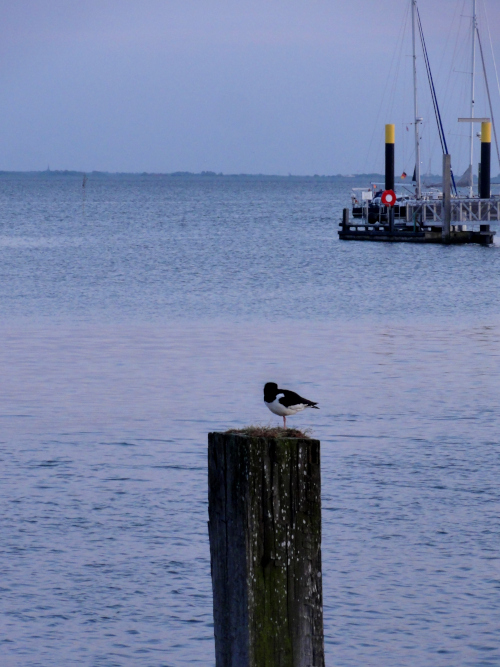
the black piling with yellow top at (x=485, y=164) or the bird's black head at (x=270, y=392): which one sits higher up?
the black piling with yellow top at (x=485, y=164)

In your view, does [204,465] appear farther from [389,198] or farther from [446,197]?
[389,198]

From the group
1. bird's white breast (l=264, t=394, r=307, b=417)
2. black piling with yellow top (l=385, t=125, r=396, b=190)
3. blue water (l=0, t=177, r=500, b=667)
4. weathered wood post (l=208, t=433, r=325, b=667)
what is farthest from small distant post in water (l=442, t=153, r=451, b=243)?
weathered wood post (l=208, t=433, r=325, b=667)

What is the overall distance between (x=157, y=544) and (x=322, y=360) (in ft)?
37.3

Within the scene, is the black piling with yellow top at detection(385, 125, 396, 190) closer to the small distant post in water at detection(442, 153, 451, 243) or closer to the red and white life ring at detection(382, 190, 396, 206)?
the red and white life ring at detection(382, 190, 396, 206)

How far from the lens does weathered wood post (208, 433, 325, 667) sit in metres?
5.25

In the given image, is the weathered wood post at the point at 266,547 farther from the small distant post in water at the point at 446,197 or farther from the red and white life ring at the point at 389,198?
the red and white life ring at the point at 389,198

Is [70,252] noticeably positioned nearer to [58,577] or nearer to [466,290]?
[466,290]

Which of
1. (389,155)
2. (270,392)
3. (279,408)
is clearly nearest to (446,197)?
(389,155)

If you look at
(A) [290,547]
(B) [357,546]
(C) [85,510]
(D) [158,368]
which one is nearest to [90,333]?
(D) [158,368]

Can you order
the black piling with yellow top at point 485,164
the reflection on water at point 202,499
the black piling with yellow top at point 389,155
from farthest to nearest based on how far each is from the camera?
the black piling with yellow top at point 389,155 < the black piling with yellow top at point 485,164 < the reflection on water at point 202,499

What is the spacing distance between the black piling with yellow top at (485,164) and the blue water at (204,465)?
24.4 metres

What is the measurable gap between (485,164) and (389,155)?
25.8 feet

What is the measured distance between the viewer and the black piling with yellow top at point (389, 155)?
213 feet

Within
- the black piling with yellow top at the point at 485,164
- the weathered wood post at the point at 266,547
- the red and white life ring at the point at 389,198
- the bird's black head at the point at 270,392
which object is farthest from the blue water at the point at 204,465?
the red and white life ring at the point at 389,198
